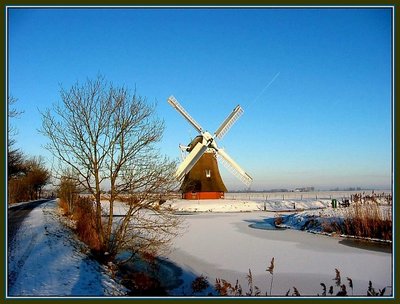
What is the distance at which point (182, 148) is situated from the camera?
31.6m

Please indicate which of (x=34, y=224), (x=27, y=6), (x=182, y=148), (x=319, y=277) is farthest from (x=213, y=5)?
(x=182, y=148)

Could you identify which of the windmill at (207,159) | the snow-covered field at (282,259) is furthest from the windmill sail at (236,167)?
the snow-covered field at (282,259)

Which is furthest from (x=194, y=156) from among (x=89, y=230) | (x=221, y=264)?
(x=221, y=264)

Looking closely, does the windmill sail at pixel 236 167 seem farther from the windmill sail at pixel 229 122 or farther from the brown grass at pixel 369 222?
the brown grass at pixel 369 222

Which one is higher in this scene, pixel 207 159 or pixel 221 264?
pixel 207 159

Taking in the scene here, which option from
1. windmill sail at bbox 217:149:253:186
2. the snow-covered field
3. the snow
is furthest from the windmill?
the snow

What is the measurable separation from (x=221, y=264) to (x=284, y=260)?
6.50 feet

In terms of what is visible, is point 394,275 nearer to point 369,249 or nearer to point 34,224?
point 369,249

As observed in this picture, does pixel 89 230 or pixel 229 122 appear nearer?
pixel 89 230

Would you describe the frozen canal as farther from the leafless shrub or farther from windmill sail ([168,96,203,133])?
windmill sail ([168,96,203,133])

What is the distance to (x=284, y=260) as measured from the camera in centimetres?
1038

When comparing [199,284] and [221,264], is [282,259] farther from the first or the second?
[199,284]

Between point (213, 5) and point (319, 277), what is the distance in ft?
23.1

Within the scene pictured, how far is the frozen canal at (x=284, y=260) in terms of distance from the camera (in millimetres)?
8328
